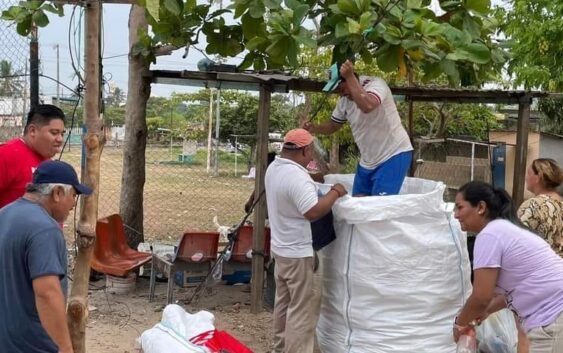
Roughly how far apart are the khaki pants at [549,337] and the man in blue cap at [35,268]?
7.05ft

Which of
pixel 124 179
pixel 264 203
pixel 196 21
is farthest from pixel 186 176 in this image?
pixel 196 21

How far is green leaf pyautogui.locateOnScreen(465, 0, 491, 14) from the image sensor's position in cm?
349

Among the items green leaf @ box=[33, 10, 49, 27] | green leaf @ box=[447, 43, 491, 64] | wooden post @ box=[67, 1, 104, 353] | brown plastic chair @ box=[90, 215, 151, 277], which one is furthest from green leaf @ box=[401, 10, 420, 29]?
brown plastic chair @ box=[90, 215, 151, 277]

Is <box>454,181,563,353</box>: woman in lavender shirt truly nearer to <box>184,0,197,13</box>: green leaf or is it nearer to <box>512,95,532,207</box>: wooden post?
<box>184,0,197,13</box>: green leaf

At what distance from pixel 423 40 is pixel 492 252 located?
111 centimetres

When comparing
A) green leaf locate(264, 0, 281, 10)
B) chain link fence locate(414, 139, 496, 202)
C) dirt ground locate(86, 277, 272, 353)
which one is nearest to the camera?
green leaf locate(264, 0, 281, 10)

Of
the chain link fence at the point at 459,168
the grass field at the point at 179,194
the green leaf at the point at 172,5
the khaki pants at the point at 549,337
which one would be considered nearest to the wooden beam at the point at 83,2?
the green leaf at the point at 172,5

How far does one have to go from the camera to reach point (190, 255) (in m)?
5.88

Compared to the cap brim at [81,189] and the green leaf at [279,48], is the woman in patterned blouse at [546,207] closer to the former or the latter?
the green leaf at [279,48]

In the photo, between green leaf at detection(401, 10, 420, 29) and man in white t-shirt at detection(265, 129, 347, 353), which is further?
man in white t-shirt at detection(265, 129, 347, 353)

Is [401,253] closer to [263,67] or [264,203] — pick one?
[263,67]

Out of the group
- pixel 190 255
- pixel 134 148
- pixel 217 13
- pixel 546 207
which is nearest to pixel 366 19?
pixel 217 13

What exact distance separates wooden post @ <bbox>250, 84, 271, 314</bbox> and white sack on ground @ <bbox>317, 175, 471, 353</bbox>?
166 centimetres

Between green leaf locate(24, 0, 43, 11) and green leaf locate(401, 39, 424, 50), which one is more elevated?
green leaf locate(24, 0, 43, 11)
